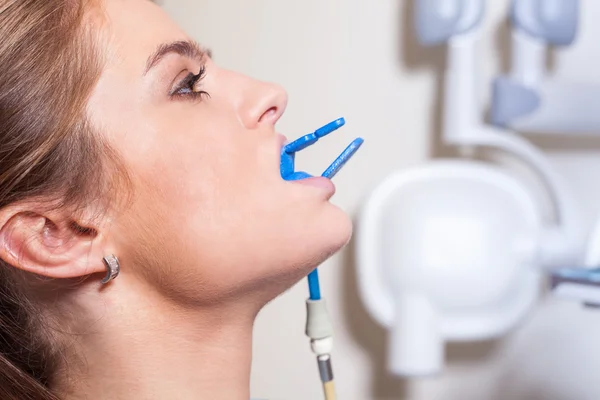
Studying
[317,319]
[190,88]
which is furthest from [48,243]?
[317,319]

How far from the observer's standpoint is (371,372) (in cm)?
154

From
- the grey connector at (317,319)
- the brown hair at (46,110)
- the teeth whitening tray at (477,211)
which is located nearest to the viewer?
the brown hair at (46,110)

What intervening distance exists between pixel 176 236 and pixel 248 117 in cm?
15

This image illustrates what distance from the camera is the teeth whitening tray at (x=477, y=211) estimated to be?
1.28 metres

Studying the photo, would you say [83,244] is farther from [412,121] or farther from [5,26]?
[412,121]

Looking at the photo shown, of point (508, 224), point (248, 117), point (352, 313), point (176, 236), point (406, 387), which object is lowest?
point (406, 387)

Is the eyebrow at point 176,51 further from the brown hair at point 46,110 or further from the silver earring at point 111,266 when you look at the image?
the silver earring at point 111,266

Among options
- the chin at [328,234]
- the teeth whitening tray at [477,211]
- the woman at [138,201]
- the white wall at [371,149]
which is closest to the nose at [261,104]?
the woman at [138,201]

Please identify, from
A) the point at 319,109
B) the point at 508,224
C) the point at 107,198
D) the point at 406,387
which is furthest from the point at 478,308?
the point at 107,198

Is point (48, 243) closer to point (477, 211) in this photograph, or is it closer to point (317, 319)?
point (317, 319)

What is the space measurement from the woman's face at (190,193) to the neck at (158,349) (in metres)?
0.03

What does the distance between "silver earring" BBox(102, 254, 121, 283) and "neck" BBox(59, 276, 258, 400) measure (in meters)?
0.02

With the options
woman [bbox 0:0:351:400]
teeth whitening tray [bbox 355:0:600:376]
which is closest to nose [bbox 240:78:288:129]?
woman [bbox 0:0:351:400]

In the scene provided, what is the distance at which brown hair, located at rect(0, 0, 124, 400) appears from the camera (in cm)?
72
